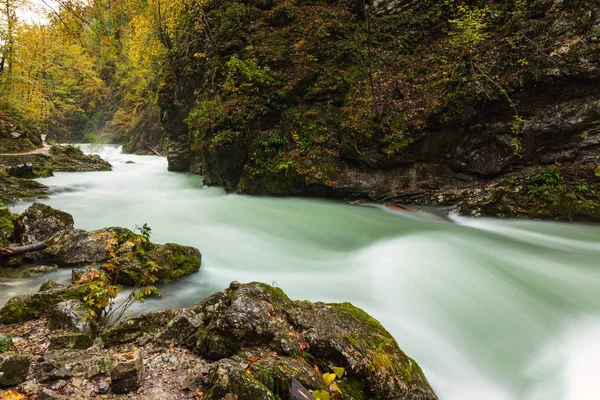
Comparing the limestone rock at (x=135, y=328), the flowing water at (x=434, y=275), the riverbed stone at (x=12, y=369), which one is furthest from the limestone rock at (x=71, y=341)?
the flowing water at (x=434, y=275)

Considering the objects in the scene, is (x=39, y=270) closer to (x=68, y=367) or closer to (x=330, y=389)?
(x=68, y=367)

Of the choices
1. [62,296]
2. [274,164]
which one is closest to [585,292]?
[62,296]

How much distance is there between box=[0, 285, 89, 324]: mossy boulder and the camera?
119 inches

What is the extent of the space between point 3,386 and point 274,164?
27.5ft

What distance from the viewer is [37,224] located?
17.2 ft

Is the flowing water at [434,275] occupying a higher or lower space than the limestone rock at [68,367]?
lower

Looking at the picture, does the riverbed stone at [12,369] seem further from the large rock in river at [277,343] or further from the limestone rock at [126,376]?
the large rock in river at [277,343]

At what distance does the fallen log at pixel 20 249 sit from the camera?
4.40 m

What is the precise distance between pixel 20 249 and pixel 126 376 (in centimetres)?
414

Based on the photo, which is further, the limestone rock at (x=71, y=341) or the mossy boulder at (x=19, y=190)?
the mossy boulder at (x=19, y=190)

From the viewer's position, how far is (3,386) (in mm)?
1825

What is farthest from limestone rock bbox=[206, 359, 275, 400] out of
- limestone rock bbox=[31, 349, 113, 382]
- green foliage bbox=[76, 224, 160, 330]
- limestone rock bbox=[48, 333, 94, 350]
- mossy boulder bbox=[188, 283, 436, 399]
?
green foliage bbox=[76, 224, 160, 330]

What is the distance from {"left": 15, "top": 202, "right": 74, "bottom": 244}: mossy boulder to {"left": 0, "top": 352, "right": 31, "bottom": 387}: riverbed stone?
3.91 metres

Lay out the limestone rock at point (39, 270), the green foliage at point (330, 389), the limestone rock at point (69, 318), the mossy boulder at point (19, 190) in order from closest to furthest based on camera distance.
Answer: the green foliage at point (330, 389)
the limestone rock at point (69, 318)
the limestone rock at point (39, 270)
the mossy boulder at point (19, 190)
